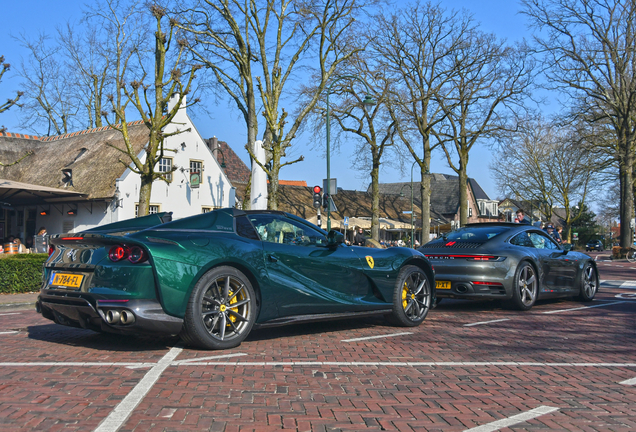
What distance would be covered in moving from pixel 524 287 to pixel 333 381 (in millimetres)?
5533

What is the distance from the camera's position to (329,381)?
4.46 metres

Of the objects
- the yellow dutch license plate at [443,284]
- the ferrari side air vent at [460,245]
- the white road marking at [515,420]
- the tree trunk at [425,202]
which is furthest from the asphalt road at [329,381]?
the tree trunk at [425,202]

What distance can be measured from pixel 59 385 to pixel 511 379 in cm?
341

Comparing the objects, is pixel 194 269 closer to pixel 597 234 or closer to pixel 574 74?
pixel 574 74

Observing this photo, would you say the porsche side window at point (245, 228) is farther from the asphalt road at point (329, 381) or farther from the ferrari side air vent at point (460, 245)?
the ferrari side air vent at point (460, 245)

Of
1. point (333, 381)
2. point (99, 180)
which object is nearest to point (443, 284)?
point (333, 381)

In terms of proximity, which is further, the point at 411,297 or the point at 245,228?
the point at 411,297

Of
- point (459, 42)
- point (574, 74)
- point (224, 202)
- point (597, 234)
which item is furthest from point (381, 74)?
point (597, 234)

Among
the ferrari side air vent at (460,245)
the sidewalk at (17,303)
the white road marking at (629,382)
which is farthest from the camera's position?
the sidewalk at (17,303)

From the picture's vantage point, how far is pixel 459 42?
30.2 m

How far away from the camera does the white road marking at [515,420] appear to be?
3.38m

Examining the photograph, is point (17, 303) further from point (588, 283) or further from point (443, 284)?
point (588, 283)

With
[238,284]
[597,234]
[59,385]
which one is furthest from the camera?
[597,234]

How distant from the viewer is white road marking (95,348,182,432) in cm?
334
